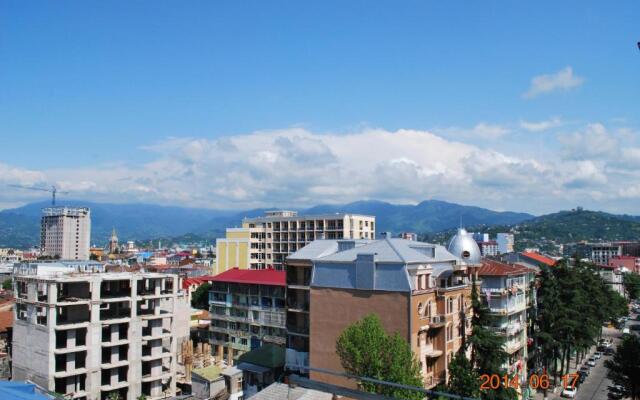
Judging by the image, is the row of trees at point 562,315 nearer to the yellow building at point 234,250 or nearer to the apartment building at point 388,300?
the apartment building at point 388,300

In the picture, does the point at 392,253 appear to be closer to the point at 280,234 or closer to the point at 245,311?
the point at 245,311

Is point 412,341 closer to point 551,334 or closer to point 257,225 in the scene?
point 551,334

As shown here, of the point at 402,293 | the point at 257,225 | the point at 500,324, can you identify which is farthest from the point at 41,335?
the point at 257,225

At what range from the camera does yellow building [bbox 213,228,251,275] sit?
11138 cm

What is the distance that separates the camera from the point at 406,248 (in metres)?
44.8

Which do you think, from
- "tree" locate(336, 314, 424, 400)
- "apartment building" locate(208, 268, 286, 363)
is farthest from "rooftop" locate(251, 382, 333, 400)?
"apartment building" locate(208, 268, 286, 363)

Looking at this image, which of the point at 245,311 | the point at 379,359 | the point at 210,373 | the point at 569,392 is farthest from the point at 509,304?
the point at 245,311

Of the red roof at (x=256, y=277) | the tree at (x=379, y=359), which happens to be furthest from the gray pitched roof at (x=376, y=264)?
the red roof at (x=256, y=277)

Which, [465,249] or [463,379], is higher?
[465,249]

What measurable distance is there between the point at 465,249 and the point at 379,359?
76.6ft

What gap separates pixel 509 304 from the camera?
52469mm

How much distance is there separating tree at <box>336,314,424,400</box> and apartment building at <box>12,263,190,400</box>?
29.0m

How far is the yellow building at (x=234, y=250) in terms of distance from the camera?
111375 mm

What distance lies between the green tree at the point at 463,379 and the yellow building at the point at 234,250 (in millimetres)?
79559
